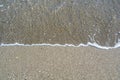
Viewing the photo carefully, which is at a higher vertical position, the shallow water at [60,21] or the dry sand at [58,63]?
the shallow water at [60,21]

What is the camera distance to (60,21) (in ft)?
9.11

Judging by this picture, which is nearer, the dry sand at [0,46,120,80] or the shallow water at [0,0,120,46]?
the dry sand at [0,46,120,80]

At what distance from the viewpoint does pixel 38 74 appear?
7.48 ft

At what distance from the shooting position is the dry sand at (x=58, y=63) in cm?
227

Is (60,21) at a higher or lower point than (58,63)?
A: higher

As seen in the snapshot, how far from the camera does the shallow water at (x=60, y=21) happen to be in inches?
105

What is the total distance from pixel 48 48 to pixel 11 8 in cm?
73

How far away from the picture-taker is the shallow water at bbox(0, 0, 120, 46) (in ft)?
8.77

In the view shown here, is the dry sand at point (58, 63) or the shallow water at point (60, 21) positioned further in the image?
the shallow water at point (60, 21)

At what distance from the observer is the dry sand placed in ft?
7.44

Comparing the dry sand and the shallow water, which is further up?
the shallow water

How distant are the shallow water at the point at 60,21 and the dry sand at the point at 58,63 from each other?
0.16m

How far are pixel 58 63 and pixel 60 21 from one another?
0.59 meters

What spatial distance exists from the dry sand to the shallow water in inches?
6.2
